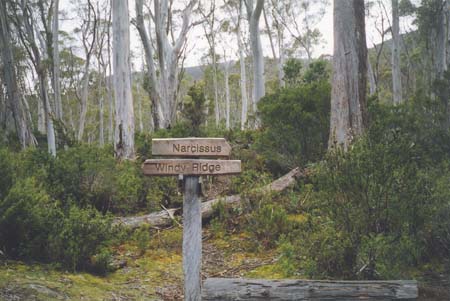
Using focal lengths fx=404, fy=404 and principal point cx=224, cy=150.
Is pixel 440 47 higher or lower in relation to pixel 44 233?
higher

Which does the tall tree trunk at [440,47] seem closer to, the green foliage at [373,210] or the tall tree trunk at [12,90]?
the tall tree trunk at [12,90]

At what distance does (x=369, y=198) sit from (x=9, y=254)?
342 centimetres

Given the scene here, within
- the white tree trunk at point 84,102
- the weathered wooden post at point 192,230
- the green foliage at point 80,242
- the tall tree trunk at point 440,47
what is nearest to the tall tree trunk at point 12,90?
the green foliage at point 80,242

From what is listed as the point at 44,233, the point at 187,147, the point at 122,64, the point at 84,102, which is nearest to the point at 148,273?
the point at 44,233

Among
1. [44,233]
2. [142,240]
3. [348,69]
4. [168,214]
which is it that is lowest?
[142,240]

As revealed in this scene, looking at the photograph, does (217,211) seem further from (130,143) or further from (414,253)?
(130,143)

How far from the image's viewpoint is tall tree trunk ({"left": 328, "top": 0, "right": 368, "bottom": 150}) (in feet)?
21.3

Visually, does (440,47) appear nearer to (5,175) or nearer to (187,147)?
(187,147)

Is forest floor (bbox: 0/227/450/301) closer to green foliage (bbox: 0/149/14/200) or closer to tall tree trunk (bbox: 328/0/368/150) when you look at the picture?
green foliage (bbox: 0/149/14/200)

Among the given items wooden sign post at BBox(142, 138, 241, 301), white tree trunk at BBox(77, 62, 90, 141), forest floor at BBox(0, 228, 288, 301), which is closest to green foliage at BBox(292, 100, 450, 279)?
forest floor at BBox(0, 228, 288, 301)

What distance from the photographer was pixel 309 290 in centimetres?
307

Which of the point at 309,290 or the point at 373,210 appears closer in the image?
the point at 309,290

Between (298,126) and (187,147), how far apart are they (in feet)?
13.2

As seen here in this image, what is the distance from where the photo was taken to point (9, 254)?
394cm
